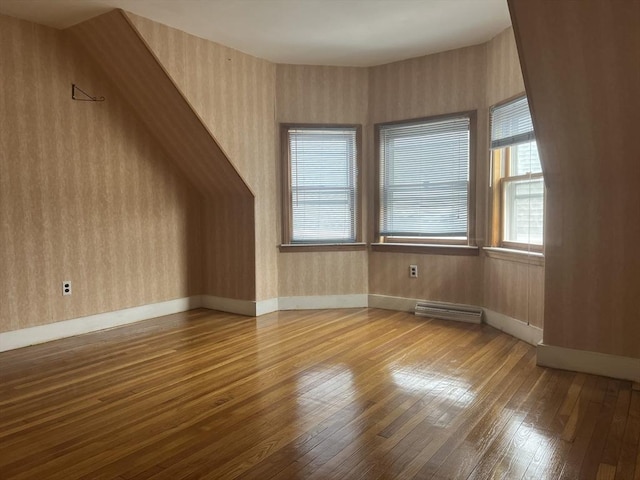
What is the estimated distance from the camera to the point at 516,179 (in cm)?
408

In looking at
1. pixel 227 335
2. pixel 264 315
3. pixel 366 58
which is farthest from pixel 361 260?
pixel 366 58

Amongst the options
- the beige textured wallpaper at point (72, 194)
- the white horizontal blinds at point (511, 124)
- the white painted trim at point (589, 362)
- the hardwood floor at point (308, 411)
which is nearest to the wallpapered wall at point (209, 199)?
the beige textured wallpaper at point (72, 194)

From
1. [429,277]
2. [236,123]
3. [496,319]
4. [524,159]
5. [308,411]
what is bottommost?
[308,411]

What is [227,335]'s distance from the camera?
4203mm

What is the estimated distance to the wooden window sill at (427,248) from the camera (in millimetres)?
4617

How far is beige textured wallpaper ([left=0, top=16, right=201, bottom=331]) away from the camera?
3.79 m

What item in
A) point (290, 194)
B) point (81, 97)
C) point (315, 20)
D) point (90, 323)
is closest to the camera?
point (315, 20)

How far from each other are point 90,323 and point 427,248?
337cm

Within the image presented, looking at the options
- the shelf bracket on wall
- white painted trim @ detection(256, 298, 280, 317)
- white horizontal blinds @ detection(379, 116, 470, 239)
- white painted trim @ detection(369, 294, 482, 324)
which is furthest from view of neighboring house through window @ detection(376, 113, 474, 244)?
the shelf bracket on wall

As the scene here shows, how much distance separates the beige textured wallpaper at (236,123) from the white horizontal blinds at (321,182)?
25cm

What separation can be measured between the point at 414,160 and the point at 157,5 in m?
2.79

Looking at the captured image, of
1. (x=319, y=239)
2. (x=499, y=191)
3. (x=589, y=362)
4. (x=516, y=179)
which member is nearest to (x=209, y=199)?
(x=319, y=239)

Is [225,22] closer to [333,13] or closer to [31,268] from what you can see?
[333,13]

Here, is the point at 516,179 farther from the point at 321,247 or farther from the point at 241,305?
the point at 241,305
